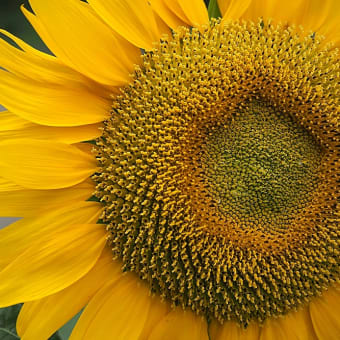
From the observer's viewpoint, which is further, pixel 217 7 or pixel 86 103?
pixel 217 7

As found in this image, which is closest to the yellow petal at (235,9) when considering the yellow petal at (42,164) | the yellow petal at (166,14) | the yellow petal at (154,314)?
the yellow petal at (166,14)

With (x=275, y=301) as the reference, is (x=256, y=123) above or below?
above

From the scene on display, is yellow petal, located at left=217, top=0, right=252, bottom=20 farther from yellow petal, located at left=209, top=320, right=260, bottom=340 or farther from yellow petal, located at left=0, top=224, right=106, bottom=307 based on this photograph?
yellow petal, located at left=209, top=320, right=260, bottom=340

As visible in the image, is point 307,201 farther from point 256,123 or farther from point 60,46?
point 60,46

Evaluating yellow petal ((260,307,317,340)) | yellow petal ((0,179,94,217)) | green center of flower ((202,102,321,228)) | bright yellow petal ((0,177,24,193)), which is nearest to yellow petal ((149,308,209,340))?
yellow petal ((260,307,317,340))

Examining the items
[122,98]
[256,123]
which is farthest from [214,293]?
[122,98]

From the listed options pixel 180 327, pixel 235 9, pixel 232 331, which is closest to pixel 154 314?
pixel 180 327

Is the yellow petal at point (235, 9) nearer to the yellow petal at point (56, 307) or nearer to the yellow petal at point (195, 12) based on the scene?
the yellow petal at point (195, 12)
